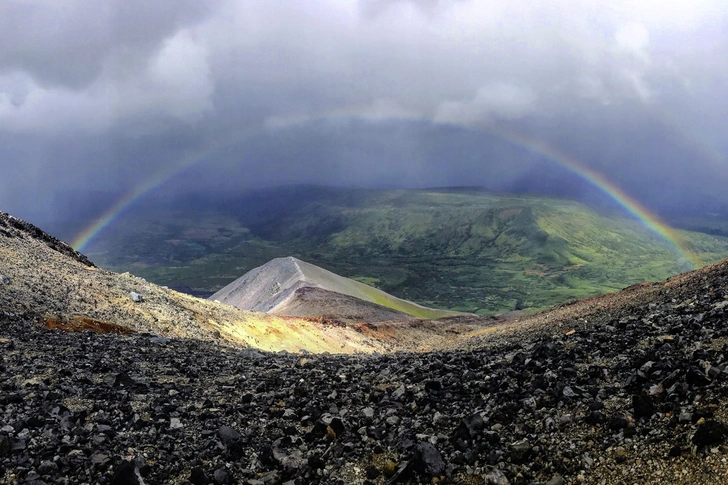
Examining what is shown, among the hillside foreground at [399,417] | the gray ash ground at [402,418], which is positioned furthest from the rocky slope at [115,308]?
the gray ash ground at [402,418]

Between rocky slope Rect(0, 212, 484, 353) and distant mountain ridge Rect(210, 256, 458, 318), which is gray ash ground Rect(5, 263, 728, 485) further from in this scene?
distant mountain ridge Rect(210, 256, 458, 318)

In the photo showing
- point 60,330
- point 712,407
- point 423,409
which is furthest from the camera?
point 60,330

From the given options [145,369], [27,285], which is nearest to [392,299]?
[27,285]

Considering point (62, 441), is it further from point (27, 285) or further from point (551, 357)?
point (27, 285)

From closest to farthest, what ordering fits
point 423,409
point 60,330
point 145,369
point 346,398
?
point 423,409
point 346,398
point 145,369
point 60,330

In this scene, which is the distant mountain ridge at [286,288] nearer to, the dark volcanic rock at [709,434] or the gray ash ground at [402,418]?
the gray ash ground at [402,418]

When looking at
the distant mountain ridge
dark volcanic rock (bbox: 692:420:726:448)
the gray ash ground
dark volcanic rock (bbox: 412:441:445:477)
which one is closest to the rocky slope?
the gray ash ground

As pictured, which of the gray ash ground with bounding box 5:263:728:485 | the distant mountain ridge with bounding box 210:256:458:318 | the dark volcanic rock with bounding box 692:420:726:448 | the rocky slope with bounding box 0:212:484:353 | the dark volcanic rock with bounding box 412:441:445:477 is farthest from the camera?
the distant mountain ridge with bounding box 210:256:458:318
